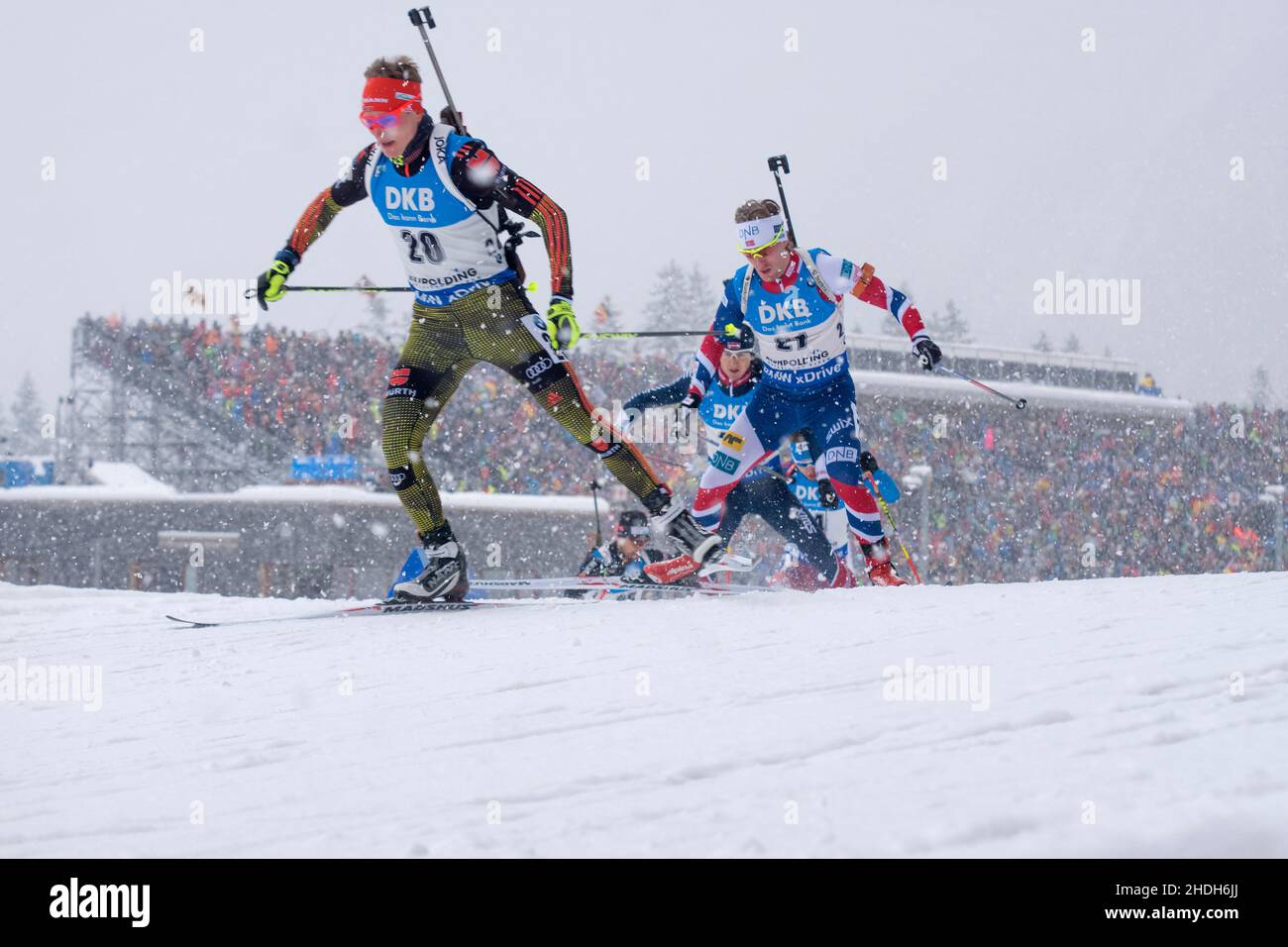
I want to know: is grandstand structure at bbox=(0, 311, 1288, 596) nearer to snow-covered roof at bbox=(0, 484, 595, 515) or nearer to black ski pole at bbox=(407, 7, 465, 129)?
snow-covered roof at bbox=(0, 484, 595, 515)

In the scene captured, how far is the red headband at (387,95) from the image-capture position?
5.04m

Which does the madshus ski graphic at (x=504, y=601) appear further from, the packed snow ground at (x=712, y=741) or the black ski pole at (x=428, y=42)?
the black ski pole at (x=428, y=42)

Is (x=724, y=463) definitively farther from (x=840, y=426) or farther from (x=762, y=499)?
(x=762, y=499)

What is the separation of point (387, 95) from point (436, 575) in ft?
7.13

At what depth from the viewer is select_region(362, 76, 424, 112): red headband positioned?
504 centimetres

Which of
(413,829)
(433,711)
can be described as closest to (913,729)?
(413,829)

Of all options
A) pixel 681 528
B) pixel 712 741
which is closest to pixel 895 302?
pixel 681 528

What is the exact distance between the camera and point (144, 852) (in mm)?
2078

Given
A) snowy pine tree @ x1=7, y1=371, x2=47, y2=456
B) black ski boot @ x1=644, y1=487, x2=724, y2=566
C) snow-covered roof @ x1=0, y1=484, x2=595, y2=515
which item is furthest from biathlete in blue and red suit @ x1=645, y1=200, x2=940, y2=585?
snowy pine tree @ x1=7, y1=371, x2=47, y2=456

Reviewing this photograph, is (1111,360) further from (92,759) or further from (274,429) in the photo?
(92,759)

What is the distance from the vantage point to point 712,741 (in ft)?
8.32
